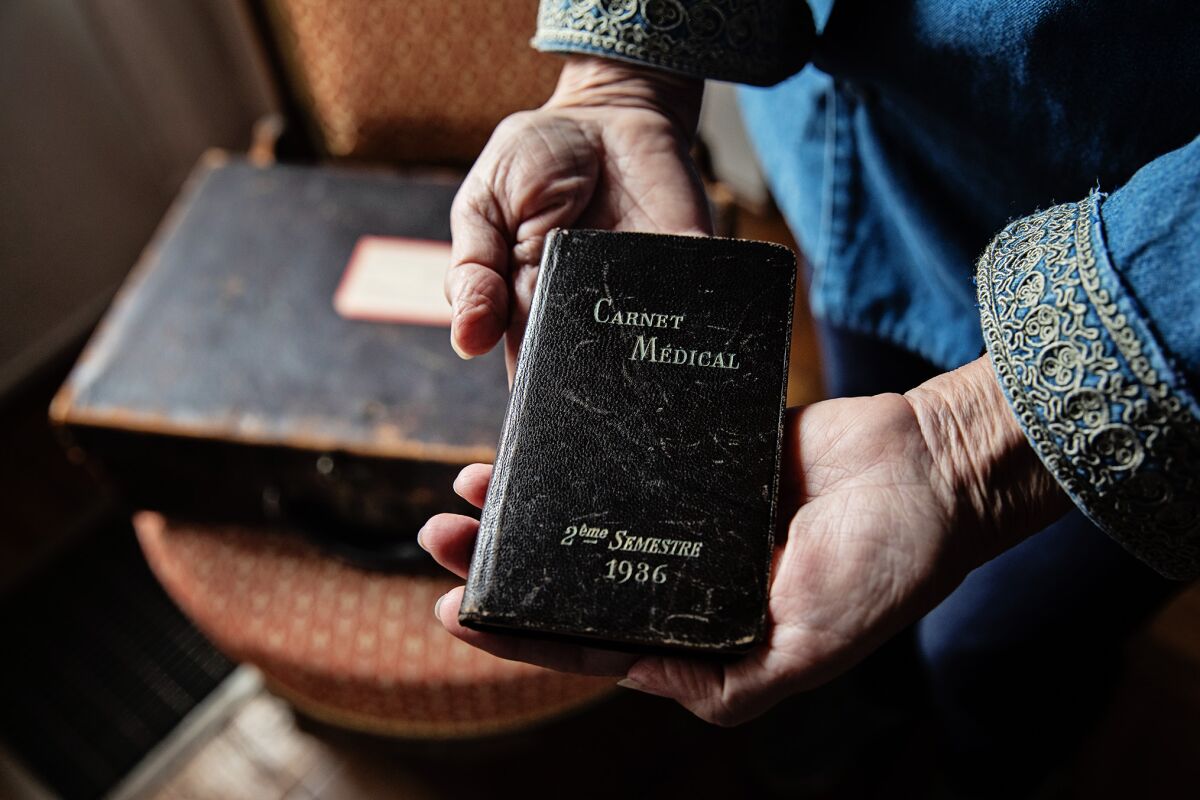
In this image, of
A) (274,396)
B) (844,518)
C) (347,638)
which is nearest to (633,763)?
(347,638)

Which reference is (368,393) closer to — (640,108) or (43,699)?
(640,108)

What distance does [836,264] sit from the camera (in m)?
0.82

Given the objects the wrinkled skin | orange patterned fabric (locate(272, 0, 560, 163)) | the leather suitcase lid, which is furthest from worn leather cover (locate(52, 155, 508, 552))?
the wrinkled skin

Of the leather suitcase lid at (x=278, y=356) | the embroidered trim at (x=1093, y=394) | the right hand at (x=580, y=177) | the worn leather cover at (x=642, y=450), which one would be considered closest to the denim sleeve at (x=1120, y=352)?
the embroidered trim at (x=1093, y=394)

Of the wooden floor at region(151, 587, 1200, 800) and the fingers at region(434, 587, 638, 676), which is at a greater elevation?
the fingers at region(434, 587, 638, 676)

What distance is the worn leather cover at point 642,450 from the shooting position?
1.78 feet

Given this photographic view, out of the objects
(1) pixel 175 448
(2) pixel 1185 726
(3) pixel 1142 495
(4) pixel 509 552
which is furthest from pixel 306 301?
(2) pixel 1185 726

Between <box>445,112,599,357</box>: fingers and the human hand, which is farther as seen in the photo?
<box>445,112,599,357</box>: fingers

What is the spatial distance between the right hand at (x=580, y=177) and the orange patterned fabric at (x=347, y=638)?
17.0 inches

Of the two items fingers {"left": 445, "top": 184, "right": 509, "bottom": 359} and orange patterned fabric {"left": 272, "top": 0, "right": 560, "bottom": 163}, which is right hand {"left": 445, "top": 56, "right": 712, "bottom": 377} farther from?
orange patterned fabric {"left": 272, "top": 0, "right": 560, "bottom": 163}

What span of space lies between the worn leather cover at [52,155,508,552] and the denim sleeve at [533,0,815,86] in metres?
0.38

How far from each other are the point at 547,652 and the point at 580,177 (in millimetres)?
354

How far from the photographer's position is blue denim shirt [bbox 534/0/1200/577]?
471mm

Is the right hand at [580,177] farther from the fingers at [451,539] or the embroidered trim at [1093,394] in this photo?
the embroidered trim at [1093,394]
